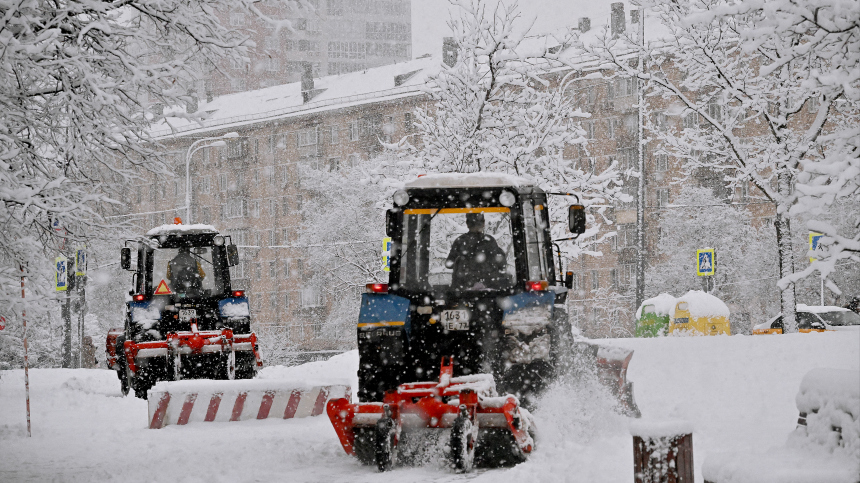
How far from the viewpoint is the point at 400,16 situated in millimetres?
125688

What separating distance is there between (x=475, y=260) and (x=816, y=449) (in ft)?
15.3

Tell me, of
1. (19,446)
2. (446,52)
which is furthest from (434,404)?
(446,52)

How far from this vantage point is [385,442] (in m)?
7.69

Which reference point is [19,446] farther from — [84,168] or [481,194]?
[481,194]

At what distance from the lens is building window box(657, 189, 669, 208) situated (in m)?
57.2

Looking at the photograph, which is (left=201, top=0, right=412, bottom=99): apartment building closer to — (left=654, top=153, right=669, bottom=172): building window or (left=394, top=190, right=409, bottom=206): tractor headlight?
(left=654, top=153, right=669, bottom=172): building window

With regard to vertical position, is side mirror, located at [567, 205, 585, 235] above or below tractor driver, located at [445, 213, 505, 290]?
above

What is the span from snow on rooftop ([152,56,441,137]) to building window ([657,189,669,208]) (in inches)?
683

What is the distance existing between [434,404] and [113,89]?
362cm

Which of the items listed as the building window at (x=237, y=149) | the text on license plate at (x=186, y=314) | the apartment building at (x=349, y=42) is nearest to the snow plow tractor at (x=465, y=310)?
the text on license plate at (x=186, y=314)

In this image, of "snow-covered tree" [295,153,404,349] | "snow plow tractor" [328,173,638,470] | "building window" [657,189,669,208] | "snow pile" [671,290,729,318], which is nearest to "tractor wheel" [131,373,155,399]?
"snow plow tractor" [328,173,638,470]

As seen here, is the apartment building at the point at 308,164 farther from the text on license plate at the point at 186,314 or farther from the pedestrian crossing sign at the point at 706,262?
the text on license plate at the point at 186,314

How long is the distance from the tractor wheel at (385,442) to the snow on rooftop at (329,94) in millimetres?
58293

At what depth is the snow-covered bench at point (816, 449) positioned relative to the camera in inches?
163
